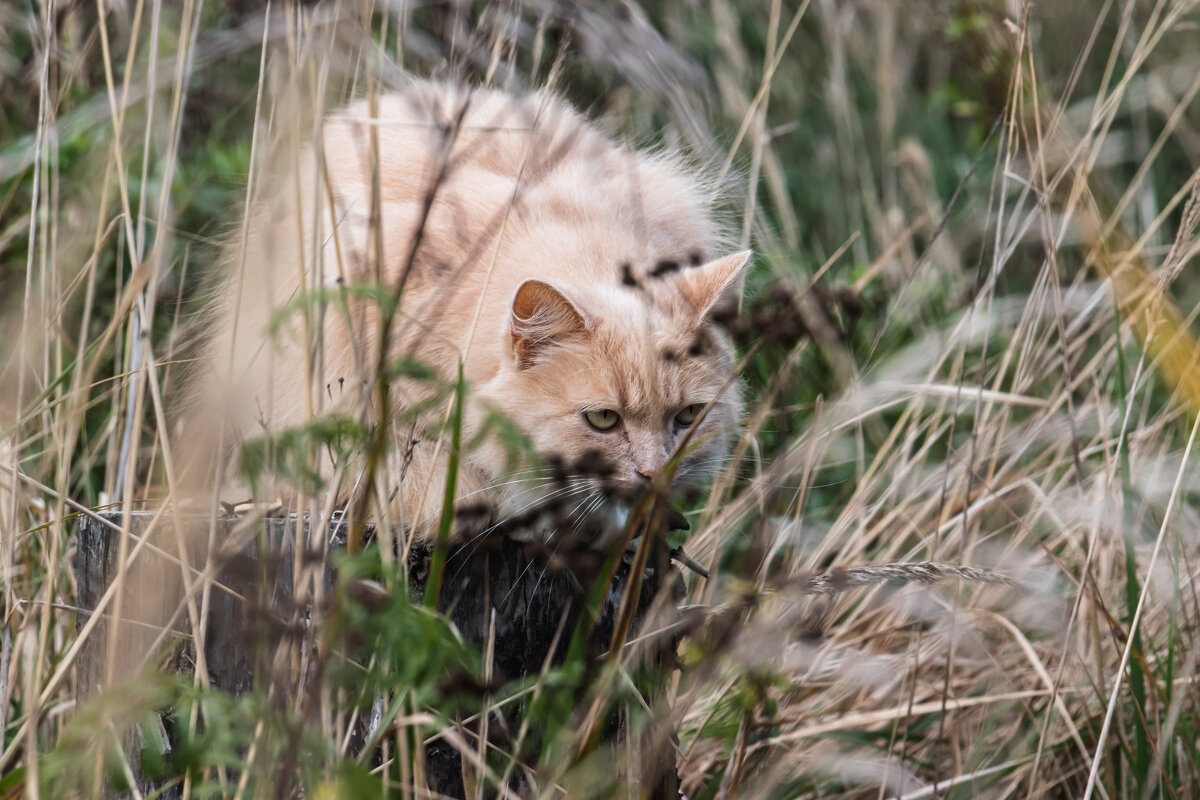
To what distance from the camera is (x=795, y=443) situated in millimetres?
1698

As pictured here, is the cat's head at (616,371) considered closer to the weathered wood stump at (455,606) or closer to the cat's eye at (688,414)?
the cat's eye at (688,414)

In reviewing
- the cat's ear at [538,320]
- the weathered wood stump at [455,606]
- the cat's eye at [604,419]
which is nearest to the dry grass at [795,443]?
the weathered wood stump at [455,606]

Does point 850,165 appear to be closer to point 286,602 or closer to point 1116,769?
point 1116,769

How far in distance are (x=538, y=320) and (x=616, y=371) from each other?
0.17m

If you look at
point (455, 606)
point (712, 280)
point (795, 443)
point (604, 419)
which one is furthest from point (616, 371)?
point (455, 606)

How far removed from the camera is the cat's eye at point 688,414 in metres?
2.05

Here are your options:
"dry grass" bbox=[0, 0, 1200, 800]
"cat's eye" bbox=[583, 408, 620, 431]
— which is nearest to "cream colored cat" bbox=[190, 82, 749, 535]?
"cat's eye" bbox=[583, 408, 620, 431]

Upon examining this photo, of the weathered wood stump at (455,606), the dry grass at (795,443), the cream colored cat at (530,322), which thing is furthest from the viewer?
the cream colored cat at (530,322)

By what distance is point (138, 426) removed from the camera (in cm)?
142

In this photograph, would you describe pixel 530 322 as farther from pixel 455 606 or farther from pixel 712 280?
pixel 455 606

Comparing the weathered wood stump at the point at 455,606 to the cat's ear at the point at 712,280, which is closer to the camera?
the weathered wood stump at the point at 455,606

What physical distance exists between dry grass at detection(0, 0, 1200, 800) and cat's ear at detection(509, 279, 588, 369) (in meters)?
0.38

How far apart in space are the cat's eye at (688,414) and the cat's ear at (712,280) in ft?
0.65

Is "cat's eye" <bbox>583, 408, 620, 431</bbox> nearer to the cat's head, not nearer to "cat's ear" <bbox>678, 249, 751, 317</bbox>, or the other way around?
the cat's head
